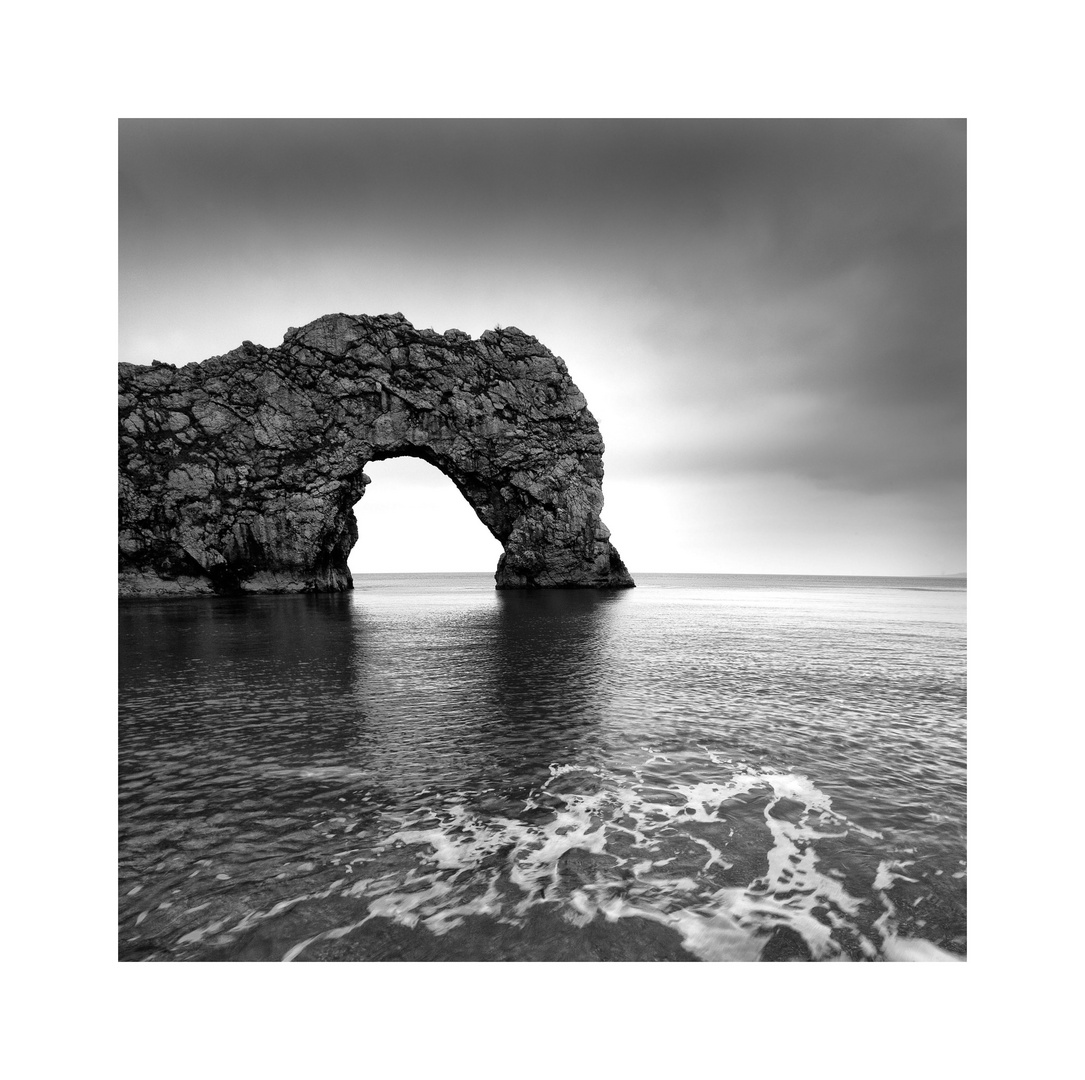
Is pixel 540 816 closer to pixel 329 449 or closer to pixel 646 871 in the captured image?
pixel 646 871

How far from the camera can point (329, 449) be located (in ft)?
190

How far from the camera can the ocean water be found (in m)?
5.14

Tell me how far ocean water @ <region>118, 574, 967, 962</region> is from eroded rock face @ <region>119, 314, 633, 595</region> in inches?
1694

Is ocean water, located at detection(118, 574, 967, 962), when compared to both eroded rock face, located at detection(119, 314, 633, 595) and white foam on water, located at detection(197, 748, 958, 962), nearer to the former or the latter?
white foam on water, located at detection(197, 748, 958, 962)

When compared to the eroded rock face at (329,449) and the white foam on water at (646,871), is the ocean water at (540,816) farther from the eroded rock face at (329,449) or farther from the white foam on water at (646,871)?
the eroded rock face at (329,449)

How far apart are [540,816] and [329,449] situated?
2249 inches

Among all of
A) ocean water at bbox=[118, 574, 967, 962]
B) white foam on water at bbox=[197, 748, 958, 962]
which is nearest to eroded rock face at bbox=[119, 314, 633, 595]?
ocean water at bbox=[118, 574, 967, 962]

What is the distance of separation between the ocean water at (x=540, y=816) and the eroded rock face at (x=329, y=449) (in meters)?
43.0

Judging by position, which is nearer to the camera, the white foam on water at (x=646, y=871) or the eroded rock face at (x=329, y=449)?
the white foam on water at (x=646, y=871)

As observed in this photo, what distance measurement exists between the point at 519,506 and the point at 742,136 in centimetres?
5763

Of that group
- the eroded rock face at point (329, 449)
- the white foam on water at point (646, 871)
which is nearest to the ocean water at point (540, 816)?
the white foam on water at point (646, 871)

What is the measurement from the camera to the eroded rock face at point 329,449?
175 feet
